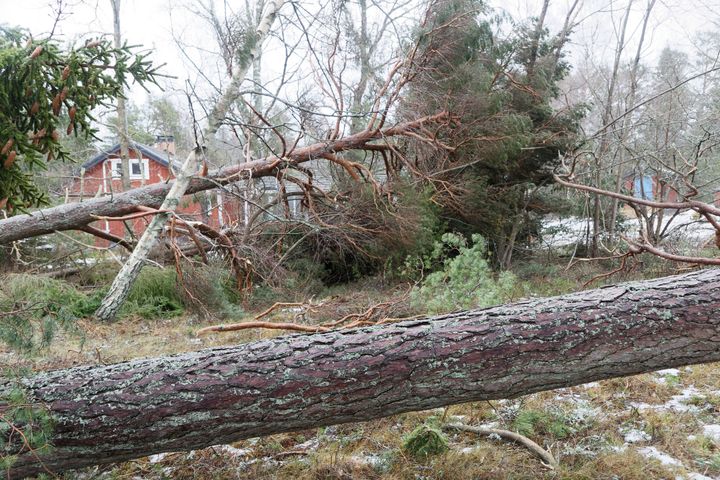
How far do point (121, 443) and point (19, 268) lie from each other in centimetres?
792

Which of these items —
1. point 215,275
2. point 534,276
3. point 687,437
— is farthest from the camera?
point 534,276

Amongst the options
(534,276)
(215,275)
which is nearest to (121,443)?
(215,275)

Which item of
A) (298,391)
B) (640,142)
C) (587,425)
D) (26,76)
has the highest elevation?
(640,142)

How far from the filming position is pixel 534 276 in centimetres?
819

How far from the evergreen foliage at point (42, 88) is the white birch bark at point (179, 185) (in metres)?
3.10

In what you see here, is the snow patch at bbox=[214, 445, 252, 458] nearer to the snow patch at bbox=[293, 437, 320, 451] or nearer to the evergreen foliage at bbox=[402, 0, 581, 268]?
Result: the snow patch at bbox=[293, 437, 320, 451]

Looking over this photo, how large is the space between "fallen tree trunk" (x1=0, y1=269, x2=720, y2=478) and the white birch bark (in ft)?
13.9

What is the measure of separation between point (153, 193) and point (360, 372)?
18.1ft

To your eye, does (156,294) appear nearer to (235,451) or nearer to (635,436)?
(235,451)

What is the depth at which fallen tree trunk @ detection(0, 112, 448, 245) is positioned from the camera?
5094 millimetres

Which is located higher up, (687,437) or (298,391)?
(298,391)

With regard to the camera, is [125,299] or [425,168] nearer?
[125,299]

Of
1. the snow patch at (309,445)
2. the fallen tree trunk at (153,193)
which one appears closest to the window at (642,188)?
the fallen tree trunk at (153,193)

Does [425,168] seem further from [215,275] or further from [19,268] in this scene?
[19,268]
